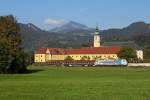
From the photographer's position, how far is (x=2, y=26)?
10188 centimetres

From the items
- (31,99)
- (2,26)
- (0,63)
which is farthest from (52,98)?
(2,26)

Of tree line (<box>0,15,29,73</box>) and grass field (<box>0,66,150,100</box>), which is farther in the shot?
tree line (<box>0,15,29,73</box>)

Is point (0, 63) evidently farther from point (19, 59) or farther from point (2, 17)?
point (2, 17)

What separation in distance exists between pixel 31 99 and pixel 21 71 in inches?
3033

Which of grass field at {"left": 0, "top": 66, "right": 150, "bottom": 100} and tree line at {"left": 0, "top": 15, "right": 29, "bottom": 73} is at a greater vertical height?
tree line at {"left": 0, "top": 15, "right": 29, "bottom": 73}

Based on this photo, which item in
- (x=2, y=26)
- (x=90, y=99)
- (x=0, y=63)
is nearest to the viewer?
(x=90, y=99)

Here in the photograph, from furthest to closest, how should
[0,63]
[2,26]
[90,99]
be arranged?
[2,26], [0,63], [90,99]

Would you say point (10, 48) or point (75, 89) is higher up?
point (10, 48)

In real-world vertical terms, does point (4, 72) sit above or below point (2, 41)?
below

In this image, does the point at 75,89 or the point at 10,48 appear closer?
the point at 75,89

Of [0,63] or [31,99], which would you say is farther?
[0,63]

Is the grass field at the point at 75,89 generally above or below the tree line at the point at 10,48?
below

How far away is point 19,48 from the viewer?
4003 inches

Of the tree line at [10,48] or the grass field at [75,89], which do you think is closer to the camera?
the grass field at [75,89]
